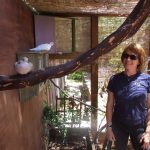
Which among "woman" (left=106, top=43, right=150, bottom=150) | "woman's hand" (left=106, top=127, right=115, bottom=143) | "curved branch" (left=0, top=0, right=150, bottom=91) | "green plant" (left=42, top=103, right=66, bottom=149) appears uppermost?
"curved branch" (left=0, top=0, right=150, bottom=91)

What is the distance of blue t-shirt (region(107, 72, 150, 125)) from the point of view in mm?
2424

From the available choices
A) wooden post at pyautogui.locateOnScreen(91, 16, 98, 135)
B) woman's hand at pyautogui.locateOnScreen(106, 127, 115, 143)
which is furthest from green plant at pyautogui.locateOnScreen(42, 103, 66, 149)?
woman's hand at pyautogui.locateOnScreen(106, 127, 115, 143)

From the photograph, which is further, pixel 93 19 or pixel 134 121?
pixel 93 19

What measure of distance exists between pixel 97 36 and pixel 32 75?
9.96ft

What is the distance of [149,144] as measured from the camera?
241 cm

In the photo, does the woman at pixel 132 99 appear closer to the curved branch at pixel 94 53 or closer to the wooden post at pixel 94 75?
the curved branch at pixel 94 53

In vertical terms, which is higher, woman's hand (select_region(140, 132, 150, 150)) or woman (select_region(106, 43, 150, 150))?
woman (select_region(106, 43, 150, 150))

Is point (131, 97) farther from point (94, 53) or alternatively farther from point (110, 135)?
point (94, 53)

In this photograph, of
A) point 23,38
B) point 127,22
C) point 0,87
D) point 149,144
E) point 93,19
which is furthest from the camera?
point 93,19

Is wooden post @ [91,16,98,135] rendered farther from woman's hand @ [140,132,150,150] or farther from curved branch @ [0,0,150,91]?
curved branch @ [0,0,150,91]

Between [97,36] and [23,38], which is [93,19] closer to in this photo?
[97,36]

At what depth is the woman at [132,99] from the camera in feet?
7.96

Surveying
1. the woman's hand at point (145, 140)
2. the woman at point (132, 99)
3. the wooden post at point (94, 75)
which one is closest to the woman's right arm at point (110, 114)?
the woman at point (132, 99)

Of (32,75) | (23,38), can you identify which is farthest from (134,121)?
(23,38)
